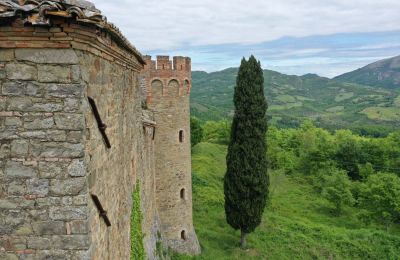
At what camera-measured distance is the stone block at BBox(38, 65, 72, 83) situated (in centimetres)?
503

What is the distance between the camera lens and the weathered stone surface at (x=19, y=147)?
5.08m

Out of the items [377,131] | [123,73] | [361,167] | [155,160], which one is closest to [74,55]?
[123,73]

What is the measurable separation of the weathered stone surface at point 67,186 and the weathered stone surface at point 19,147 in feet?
1.81

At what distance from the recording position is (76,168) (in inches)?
204

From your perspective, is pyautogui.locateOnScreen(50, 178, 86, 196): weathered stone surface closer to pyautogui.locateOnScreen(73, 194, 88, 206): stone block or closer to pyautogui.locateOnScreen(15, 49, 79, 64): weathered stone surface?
pyautogui.locateOnScreen(73, 194, 88, 206): stone block

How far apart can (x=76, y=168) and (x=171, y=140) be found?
14638mm

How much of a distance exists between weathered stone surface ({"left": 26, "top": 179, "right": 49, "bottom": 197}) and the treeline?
1255 inches

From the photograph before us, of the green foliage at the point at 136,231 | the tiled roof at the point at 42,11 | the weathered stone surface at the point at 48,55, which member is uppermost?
the tiled roof at the point at 42,11

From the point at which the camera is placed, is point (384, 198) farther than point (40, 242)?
Yes

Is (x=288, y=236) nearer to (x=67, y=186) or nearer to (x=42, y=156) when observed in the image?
(x=67, y=186)

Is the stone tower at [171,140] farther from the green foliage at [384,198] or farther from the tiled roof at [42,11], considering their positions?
the green foliage at [384,198]

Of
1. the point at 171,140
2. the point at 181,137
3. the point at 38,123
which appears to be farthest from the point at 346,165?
the point at 38,123

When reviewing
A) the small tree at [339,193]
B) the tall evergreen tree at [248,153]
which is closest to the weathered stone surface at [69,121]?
the tall evergreen tree at [248,153]

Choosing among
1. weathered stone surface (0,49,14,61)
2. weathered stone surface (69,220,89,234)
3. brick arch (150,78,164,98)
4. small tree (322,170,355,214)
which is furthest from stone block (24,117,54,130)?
small tree (322,170,355,214)
